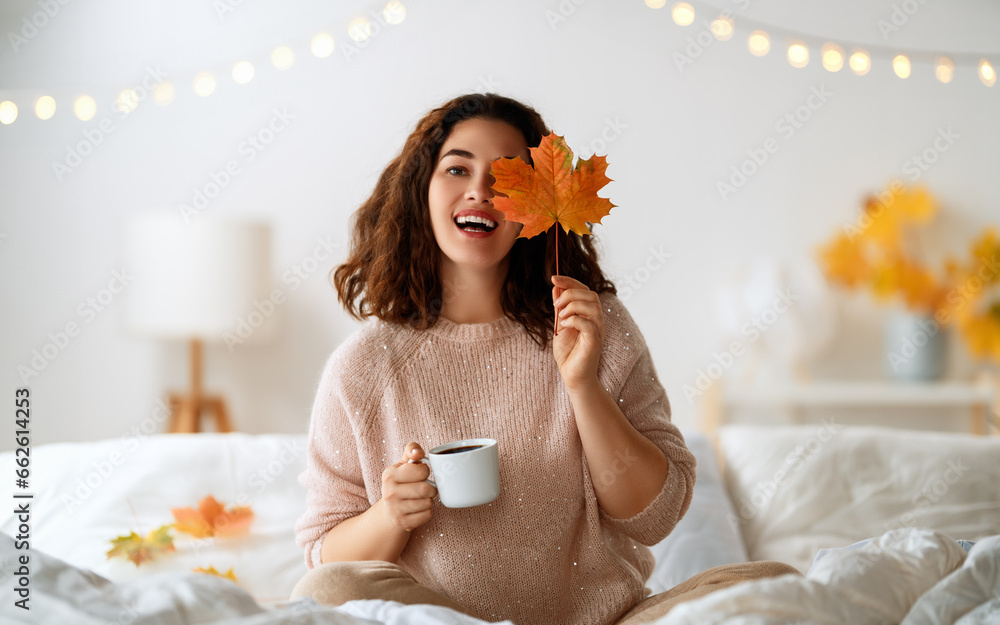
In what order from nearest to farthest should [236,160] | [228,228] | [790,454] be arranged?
1. [790,454]
2. [228,228]
3. [236,160]

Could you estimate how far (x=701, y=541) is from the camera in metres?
1.56

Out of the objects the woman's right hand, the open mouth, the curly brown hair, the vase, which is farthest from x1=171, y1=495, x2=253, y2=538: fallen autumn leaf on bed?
the vase

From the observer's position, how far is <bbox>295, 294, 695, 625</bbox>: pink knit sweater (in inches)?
41.3

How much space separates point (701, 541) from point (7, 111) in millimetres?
1699

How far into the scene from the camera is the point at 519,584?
1.04m

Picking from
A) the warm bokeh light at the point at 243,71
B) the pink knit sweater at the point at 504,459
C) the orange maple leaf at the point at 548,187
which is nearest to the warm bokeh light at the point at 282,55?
the warm bokeh light at the point at 243,71

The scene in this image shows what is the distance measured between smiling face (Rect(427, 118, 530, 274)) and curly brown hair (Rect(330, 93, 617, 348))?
24mm

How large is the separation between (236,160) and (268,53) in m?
0.33

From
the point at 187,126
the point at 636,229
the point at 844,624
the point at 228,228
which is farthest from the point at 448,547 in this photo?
the point at 187,126

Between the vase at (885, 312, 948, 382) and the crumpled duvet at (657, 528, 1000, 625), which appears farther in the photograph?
the vase at (885, 312, 948, 382)

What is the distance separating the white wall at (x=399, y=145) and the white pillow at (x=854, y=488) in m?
0.66

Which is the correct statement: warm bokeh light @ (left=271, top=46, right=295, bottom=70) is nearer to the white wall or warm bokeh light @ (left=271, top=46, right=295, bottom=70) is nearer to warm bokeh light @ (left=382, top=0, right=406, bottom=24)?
the white wall

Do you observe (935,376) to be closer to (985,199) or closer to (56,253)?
(985,199)

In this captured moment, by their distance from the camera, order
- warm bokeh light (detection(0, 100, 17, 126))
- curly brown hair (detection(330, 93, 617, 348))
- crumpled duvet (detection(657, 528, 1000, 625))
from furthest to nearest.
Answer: warm bokeh light (detection(0, 100, 17, 126)), curly brown hair (detection(330, 93, 617, 348)), crumpled duvet (detection(657, 528, 1000, 625))
